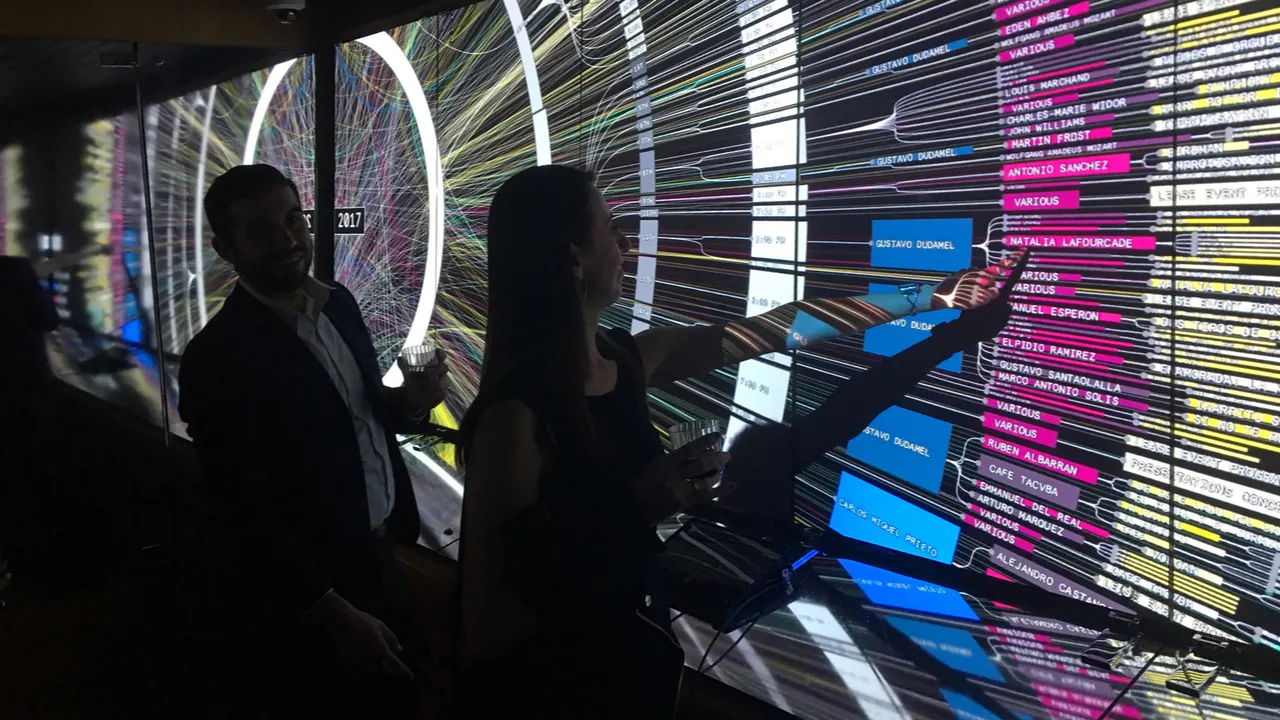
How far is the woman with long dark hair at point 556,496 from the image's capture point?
3.78 ft

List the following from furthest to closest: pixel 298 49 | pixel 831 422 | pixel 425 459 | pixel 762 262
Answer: pixel 298 49, pixel 425 459, pixel 762 262, pixel 831 422

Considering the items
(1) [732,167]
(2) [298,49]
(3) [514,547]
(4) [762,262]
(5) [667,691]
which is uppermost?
(2) [298,49]

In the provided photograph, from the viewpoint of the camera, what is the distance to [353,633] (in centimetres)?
170

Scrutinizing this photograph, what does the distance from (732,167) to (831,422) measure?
0.70 meters

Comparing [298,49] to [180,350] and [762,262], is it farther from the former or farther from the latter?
[762,262]

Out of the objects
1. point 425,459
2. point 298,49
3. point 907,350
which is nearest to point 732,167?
point 907,350

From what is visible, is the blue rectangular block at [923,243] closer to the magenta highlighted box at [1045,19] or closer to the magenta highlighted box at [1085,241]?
the magenta highlighted box at [1085,241]

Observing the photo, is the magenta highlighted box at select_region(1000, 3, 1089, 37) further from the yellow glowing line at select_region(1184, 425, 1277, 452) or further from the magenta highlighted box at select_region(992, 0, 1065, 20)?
the yellow glowing line at select_region(1184, 425, 1277, 452)

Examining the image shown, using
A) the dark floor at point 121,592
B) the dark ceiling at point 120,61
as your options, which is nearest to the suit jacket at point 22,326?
the dark floor at point 121,592

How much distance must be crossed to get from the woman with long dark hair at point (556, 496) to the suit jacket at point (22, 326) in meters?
2.80

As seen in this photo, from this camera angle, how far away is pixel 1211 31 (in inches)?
50.3

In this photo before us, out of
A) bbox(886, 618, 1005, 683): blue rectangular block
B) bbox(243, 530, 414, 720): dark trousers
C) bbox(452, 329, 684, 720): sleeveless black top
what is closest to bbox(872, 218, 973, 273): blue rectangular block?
bbox(886, 618, 1005, 683): blue rectangular block

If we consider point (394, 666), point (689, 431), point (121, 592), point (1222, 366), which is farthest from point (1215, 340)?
point (121, 592)

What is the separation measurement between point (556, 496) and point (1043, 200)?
1.04 metres
